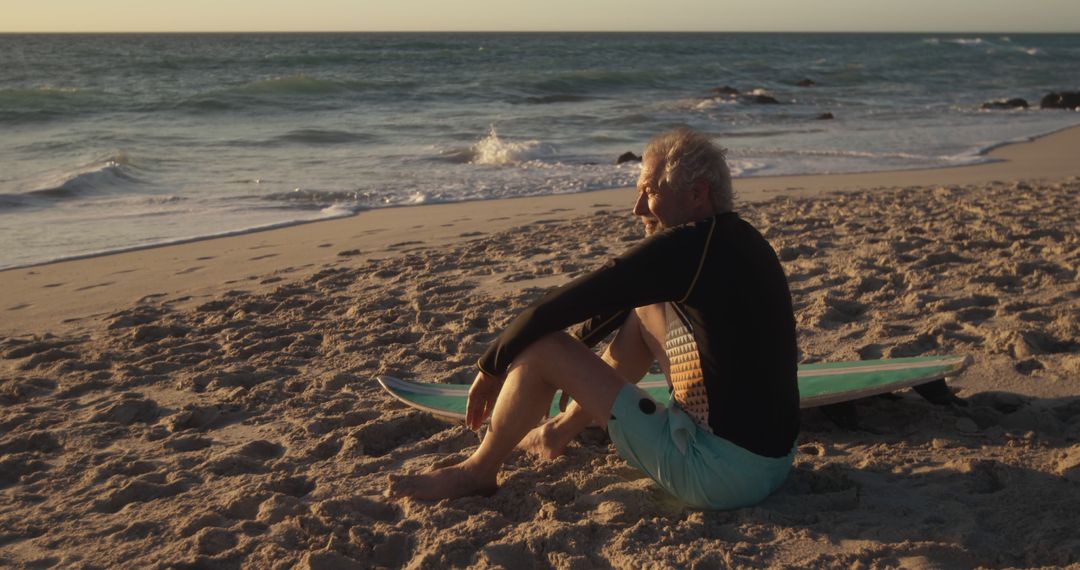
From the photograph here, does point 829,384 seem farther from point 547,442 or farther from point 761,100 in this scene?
point 761,100

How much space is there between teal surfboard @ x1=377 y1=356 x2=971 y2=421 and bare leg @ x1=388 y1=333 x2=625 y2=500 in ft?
2.06

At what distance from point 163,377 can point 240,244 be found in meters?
3.00

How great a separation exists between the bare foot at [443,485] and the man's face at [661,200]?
92 cm

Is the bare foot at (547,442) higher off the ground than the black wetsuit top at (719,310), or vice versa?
the black wetsuit top at (719,310)

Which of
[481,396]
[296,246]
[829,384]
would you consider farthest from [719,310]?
[296,246]

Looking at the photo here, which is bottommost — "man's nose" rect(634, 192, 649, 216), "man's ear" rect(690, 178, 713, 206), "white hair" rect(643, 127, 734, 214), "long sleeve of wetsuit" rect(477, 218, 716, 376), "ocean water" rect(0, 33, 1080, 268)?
"ocean water" rect(0, 33, 1080, 268)

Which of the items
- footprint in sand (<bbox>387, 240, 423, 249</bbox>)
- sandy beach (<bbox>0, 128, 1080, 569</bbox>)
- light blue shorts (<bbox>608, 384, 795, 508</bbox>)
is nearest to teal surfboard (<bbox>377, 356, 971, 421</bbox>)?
sandy beach (<bbox>0, 128, 1080, 569</bbox>)

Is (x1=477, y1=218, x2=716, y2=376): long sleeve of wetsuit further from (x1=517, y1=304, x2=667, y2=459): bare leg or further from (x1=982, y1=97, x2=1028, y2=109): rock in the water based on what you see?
(x1=982, y1=97, x2=1028, y2=109): rock in the water

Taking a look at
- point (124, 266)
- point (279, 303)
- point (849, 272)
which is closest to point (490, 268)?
point (279, 303)

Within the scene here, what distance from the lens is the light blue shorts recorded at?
8.36ft

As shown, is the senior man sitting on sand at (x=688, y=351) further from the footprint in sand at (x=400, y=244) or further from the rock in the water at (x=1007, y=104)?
the rock in the water at (x=1007, y=104)

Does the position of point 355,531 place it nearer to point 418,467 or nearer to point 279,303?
point 418,467

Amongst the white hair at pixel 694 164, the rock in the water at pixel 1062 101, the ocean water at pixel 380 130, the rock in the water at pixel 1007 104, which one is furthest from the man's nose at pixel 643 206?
the rock in the water at pixel 1062 101

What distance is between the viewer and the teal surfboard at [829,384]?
3.31 m
